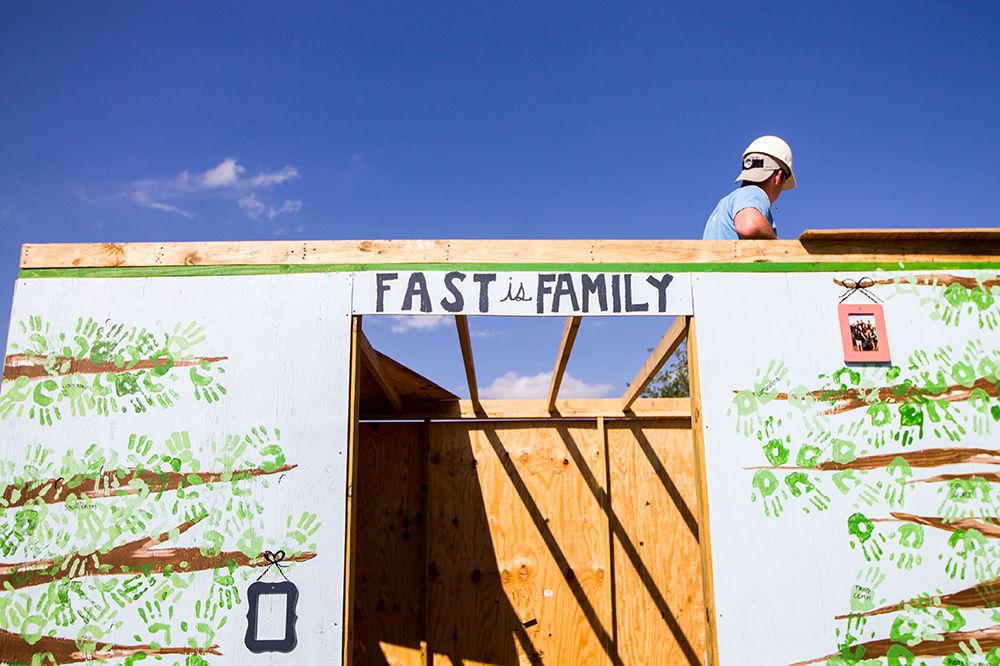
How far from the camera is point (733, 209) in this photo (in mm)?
4656

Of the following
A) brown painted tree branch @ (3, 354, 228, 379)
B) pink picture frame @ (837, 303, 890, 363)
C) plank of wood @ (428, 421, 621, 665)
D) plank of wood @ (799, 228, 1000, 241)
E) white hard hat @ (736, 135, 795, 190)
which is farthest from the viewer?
plank of wood @ (428, 421, 621, 665)

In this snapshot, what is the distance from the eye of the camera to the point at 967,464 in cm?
396

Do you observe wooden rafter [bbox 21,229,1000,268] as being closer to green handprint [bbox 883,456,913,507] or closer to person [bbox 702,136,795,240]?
person [bbox 702,136,795,240]

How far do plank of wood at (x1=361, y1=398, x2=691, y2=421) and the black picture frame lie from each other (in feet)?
10.5

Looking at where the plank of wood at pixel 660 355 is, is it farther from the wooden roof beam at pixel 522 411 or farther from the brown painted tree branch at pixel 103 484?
the brown painted tree branch at pixel 103 484

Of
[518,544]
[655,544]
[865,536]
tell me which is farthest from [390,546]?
[865,536]

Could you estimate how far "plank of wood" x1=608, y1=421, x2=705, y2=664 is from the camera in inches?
256

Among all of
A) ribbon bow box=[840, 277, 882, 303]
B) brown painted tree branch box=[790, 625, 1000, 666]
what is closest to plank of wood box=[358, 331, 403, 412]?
ribbon bow box=[840, 277, 882, 303]

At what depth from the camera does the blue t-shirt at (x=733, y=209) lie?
14.9ft

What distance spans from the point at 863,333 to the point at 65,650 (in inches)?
180

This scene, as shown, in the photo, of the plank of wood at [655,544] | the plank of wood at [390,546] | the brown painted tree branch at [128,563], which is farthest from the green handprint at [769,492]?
the plank of wood at [390,546]

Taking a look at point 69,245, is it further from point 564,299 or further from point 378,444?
point 378,444

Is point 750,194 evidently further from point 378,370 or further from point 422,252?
point 378,370

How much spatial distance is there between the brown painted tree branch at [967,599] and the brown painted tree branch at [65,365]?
Answer: 12.4ft
